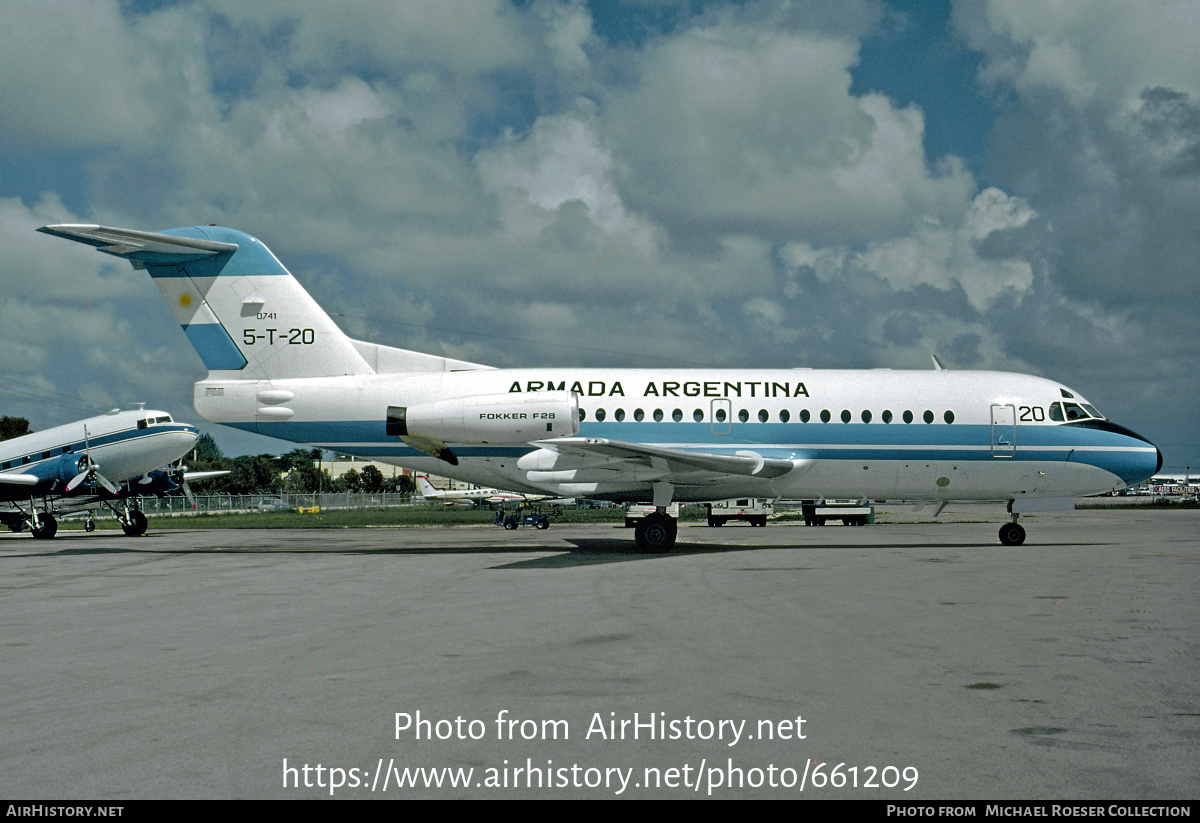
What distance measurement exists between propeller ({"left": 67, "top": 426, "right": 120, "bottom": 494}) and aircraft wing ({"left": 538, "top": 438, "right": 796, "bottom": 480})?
2264cm

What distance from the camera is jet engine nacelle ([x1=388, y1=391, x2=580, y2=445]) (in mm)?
19250

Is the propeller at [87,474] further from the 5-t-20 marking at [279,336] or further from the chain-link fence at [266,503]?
the chain-link fence at [266,503]

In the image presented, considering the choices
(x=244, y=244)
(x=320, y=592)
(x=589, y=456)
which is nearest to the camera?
(x=320, y=592)

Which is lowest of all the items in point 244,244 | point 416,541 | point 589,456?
point 416,541

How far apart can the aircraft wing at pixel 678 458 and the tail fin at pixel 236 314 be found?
6.68 meters

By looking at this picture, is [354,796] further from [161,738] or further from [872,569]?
[872,569]

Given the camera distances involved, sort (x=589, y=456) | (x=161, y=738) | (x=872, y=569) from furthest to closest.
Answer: (x=589, y=456)
(x=872, y=569)
(x=161, y=738)

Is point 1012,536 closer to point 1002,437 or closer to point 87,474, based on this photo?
point 1002,437

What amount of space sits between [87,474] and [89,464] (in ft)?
A: 1.28

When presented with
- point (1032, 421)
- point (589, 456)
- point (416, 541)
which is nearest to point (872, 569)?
point (589, 456)

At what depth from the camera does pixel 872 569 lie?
52.2ft

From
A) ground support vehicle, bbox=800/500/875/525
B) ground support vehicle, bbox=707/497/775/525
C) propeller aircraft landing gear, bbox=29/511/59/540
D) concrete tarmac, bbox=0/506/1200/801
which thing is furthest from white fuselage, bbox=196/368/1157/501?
ground support vehicle, bbox=707/497/775/525

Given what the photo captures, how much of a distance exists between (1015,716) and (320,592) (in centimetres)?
1015

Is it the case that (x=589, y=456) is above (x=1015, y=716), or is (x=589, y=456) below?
above
